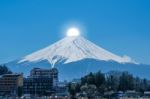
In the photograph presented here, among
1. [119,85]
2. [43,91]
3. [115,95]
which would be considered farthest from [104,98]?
[43,91]

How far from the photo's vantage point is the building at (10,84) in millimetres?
118312

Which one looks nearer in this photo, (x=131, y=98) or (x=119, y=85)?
(x=131, y=98)

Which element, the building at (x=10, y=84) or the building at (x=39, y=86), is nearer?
the building at (x=10, y=84)

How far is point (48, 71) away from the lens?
5630 inches

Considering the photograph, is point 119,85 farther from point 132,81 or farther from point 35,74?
point 35,74

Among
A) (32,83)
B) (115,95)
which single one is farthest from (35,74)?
(115,95)

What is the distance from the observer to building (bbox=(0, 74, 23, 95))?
118 meters

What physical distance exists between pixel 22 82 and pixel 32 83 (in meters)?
2.57

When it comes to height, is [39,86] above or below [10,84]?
below

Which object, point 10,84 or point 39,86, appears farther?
point 39,86

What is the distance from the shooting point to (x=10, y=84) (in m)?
121

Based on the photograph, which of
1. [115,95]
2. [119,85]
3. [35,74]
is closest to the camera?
[115,95]

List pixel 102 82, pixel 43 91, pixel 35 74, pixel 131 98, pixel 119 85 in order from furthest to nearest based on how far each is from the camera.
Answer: pixel 35 74 → pixel 43 91 → pixel 119 85 → pixel 102 82 → pixel 131 98

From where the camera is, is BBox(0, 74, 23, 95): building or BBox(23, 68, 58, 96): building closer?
BBox(0, 74, 23, 95): building
